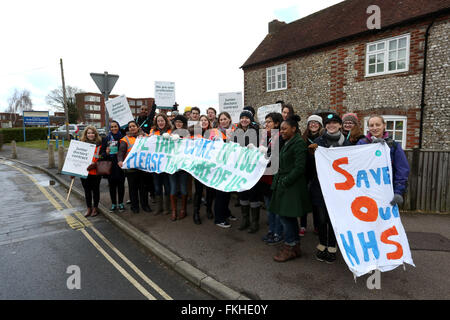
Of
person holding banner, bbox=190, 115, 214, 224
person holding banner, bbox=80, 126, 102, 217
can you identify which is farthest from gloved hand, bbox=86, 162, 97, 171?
person holding banner, bbox=190, 115, 214, 224

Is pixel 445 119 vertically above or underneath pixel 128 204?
above

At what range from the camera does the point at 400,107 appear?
11.4 m

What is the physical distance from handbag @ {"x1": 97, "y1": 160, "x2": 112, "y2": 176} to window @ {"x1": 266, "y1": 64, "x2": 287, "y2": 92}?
13056 millimetres

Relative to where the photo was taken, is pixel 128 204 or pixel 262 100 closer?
pixel 128 204

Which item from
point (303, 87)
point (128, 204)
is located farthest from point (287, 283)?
point (303, 87)

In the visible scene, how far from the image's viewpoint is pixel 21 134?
32375 mm

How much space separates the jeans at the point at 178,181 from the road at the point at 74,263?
51.1 inches

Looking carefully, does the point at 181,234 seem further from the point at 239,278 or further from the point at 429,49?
the point at 429,49

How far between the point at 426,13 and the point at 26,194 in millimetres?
15967

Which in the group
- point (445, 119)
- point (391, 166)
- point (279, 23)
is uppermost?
point (279, 23)

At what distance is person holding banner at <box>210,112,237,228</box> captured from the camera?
510cm

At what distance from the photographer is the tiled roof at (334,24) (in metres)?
11.2

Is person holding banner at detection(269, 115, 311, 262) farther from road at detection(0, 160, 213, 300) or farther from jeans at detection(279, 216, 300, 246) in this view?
road at detection(0, 160, 213, 300)

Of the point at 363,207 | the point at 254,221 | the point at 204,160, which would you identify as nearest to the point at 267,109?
the point at 204,160
